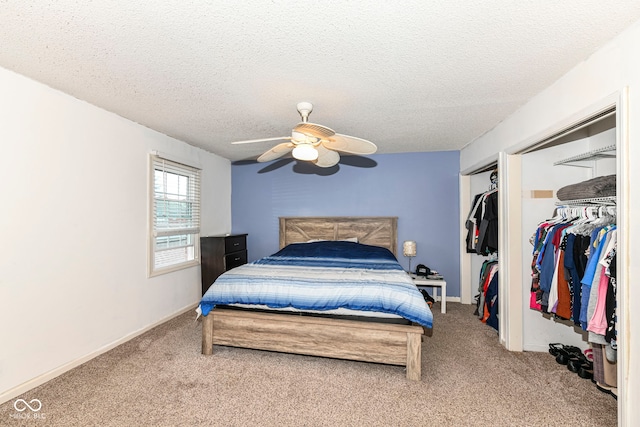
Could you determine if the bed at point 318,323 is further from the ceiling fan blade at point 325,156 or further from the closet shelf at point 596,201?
the closet shelf at point 596,201

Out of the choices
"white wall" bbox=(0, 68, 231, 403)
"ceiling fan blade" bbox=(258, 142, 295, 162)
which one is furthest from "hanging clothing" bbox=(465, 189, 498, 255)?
"white wall" bbox=(0, 68, 231, 403)

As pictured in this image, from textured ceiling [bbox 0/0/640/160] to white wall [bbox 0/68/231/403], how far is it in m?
0.30

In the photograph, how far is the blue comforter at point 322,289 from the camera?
2.44 m

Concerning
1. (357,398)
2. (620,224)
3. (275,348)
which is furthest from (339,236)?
(620,224)

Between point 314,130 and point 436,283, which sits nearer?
point 314,130

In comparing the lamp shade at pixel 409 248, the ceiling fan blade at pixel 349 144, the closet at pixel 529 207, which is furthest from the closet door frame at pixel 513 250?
the lamp shade at pixel 409 248

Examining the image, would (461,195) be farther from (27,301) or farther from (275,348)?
(27,301)

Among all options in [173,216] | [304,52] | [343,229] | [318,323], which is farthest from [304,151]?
[343,229]

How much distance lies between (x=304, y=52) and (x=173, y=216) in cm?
298

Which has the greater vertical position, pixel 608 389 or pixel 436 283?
pixel 436 283

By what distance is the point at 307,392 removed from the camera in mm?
2201

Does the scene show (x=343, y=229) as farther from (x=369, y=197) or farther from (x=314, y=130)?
(x=314, y=130)

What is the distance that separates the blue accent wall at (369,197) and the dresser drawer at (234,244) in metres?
0.26

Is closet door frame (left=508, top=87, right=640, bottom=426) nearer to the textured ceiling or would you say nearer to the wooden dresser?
the textured ceiling
